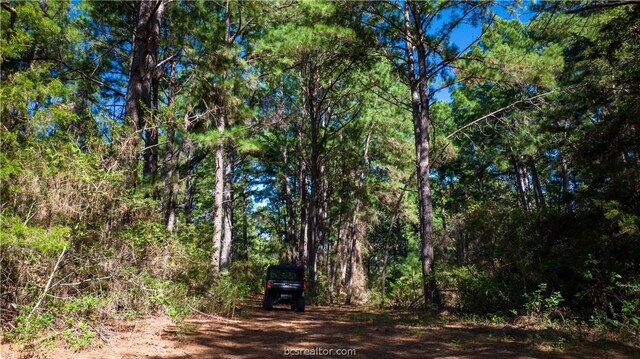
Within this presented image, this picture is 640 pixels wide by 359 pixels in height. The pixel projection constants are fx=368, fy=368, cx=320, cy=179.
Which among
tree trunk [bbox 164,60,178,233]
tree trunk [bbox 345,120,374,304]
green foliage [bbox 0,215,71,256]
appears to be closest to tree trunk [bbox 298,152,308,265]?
tree trunk [bbox 345,120,374,304]

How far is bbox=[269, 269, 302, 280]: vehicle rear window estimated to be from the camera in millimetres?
14023

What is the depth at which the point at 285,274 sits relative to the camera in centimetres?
1414

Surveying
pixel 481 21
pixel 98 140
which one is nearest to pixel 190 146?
pixel 98 140

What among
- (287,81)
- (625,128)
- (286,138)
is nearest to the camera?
(625,128)

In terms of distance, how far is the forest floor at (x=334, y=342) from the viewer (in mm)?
5629

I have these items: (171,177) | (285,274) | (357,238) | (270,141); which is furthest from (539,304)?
(270,141)

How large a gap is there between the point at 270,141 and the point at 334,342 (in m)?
15.9

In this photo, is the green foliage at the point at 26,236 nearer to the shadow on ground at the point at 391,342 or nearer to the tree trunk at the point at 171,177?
the shadow on ground at the point at 391,342

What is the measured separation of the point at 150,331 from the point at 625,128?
11.8 metres

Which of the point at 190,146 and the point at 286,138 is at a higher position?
the point at 286,138

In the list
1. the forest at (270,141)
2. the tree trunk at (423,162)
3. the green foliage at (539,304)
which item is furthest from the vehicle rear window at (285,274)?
the green foliage at (539,304)

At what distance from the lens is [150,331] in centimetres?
666

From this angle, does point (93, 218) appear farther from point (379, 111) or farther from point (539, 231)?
point (379, 111)

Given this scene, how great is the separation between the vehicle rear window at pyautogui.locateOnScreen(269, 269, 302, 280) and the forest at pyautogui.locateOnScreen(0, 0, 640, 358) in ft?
4.50
